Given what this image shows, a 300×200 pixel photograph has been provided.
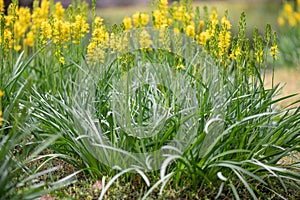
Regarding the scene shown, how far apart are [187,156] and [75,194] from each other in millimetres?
730

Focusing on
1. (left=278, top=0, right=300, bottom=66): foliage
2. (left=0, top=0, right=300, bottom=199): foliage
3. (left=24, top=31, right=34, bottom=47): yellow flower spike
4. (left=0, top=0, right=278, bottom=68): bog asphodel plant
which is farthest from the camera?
(left=278, top=0, right=300, bottom=66): foliage

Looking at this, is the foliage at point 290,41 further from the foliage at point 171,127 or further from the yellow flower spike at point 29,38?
the foliage at point 171,127

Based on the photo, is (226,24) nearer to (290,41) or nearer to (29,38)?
(29,38)

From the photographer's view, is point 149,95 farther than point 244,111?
Yes

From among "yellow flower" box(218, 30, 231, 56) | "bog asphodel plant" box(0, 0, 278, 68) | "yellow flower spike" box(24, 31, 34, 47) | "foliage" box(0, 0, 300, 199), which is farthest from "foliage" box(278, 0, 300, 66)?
"yellow flower" box(218, 30, 231, 56)

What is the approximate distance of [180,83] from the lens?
355cm

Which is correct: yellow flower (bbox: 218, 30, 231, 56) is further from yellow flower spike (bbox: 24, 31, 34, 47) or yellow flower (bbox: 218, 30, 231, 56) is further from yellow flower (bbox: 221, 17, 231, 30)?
yellow flower spike (bbox: 24, 31, 34, 47)

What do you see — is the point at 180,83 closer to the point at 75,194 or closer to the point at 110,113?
the point at 110,113

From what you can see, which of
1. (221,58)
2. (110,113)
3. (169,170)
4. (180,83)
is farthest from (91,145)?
(221,58)

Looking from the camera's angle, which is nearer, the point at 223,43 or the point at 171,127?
the point at 171,127

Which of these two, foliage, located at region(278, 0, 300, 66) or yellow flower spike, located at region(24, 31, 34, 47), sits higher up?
yellow flower spike, located at region(24, 31, 34, 47)

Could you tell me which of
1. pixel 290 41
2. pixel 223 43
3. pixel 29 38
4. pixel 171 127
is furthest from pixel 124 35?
pixel 290 41

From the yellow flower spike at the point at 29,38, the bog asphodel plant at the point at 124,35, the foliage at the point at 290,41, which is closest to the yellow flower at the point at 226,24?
the bog asphodel plant at the point at 124,35

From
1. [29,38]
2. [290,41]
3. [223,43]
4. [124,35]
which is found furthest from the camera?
[290,41]
